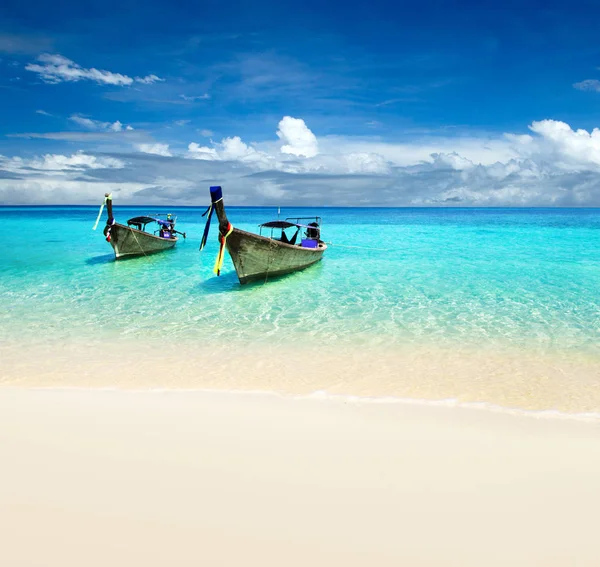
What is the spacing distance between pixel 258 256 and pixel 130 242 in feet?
33.0

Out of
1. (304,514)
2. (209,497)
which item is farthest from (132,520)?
(304,514)

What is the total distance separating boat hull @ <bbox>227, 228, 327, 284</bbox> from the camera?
1538cm

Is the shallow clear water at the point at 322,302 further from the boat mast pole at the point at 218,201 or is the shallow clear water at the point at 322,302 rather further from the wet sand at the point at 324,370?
the boat mast pole at the point at 218,201

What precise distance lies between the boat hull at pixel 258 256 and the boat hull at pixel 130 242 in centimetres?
950

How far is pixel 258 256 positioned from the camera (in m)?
16.1

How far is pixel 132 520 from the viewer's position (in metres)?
3.82

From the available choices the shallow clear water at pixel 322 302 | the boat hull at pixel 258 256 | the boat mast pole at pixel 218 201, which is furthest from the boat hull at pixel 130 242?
the boat mast pole at pixel 218 201

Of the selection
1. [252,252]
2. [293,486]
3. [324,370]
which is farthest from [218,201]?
[293,486]

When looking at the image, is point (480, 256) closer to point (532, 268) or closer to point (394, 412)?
point (532, 268)

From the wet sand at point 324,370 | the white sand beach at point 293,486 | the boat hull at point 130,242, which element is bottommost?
the wet sand at point 324,370

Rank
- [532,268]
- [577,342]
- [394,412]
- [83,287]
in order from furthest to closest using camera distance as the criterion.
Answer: [532,268] < [83,287] < [577,342] < [394,412]

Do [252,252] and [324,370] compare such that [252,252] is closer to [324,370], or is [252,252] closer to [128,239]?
[324,370]

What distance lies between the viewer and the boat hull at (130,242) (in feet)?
73.0

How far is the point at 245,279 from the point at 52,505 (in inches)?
480
